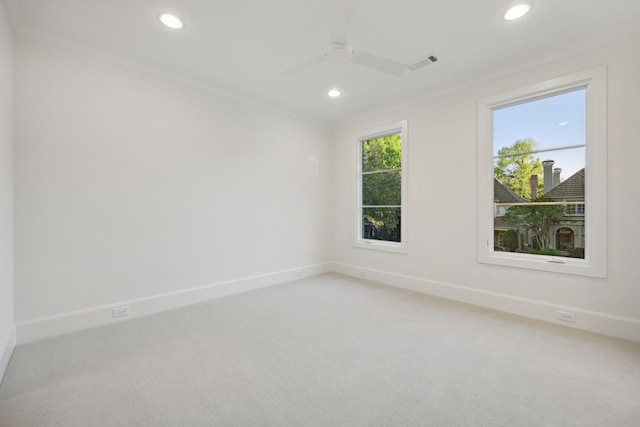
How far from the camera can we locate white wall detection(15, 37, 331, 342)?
8.80ft

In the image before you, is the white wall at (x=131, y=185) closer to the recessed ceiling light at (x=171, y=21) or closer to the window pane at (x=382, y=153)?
the recessed ceiling light at (x=171, y=21)

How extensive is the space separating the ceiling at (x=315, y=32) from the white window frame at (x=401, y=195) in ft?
3.06

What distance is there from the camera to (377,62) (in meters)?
2.53

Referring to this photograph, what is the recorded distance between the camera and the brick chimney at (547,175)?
3172 millimetres

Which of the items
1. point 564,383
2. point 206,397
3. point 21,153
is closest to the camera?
point 206,397

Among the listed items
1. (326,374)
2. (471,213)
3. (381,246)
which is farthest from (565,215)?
(326,374)

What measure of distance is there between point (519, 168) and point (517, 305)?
159 centimetres

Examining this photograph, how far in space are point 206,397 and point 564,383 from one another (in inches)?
94.9

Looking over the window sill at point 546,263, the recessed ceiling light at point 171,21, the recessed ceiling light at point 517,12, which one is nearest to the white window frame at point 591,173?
the window sill at point 546,263

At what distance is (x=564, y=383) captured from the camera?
198 centimetres

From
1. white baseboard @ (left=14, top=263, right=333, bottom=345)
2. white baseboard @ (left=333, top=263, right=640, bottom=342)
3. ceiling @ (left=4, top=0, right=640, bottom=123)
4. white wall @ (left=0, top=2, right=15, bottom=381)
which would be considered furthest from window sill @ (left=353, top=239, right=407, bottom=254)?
white wall @ (left=0, top=2, right=15, bottom=381)

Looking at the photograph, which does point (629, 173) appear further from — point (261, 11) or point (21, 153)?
point (21, 153)

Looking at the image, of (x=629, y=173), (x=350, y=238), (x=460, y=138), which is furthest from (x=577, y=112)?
(x=350, y=238)

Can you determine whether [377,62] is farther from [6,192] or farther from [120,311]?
[120,311]
